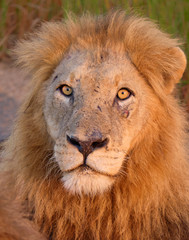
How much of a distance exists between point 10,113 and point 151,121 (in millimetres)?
3619

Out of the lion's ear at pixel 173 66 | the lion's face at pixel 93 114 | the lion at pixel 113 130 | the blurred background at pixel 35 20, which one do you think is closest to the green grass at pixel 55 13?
the blurred background at pixel 35 20

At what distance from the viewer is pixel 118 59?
3.72 m

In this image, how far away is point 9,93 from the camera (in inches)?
304

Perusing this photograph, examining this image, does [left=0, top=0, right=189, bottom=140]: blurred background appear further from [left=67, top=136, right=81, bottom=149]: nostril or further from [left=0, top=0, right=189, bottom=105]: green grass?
[left=67, top=136, right=81, bottom=149]: nostril

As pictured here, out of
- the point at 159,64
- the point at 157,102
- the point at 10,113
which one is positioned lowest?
the point at 10,113

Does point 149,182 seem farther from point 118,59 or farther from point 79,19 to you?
point 79,19

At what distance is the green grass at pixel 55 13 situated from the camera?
6168mm

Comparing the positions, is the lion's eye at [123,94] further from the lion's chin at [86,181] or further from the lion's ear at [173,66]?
the lion's chin at [86,181]

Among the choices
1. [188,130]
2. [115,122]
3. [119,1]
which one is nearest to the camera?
[115,122]

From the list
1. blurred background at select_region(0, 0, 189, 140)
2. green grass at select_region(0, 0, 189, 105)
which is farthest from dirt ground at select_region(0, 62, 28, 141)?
green grass at select_region(0, 0, 189, 105)

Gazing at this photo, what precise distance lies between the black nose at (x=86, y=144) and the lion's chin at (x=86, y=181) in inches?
4.9

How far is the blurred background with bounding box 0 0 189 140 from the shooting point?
616cm

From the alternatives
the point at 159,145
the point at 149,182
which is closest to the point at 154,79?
the point at 159,145

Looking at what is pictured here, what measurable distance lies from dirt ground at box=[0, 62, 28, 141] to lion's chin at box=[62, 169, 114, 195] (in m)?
3.11
